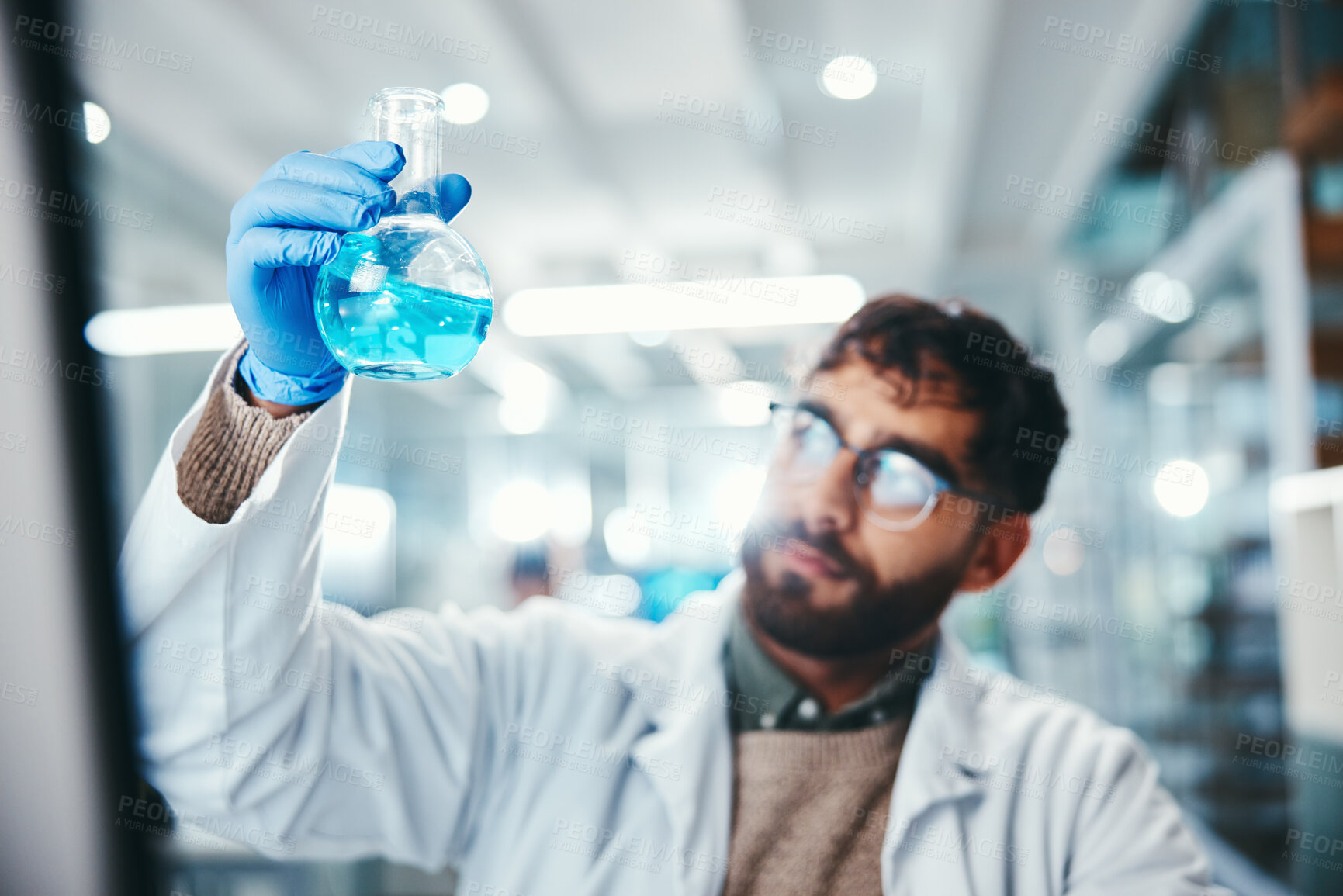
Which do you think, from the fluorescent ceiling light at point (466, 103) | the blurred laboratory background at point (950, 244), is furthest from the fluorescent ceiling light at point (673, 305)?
the fluorescent ceiling light at point (466, 103)

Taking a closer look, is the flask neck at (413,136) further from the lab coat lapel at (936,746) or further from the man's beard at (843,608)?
the lab coat lapel at (936,746)

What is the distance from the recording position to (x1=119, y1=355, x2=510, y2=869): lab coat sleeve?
1025 mm

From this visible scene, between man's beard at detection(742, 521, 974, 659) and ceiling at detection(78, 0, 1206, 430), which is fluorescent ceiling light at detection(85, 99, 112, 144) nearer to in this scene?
man's beard at detection(742, 521, 974, 659)

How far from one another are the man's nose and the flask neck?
658 millimetres

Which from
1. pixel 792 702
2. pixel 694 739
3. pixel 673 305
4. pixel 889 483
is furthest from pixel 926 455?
pixel 673 305

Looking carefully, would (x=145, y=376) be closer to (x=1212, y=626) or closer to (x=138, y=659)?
(x=138, y=659)

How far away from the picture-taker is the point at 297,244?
A: 0.93m

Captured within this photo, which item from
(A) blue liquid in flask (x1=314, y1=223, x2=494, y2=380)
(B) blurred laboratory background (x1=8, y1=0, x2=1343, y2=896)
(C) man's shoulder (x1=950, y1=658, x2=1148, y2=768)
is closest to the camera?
(A) blue liquid in flask (x1=314, y1=223, x2=494, y2=380)


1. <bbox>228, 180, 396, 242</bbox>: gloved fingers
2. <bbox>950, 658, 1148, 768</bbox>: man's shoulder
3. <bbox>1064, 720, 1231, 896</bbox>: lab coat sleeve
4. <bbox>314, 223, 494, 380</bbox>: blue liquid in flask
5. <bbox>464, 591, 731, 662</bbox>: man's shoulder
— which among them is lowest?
<bbox>1064, 720, 1231, 896</bbox>: lab coat sleeve

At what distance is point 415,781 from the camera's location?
1.30 metres

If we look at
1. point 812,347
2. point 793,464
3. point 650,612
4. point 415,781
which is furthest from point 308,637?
point 650,612

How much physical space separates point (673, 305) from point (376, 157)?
349 centimetres

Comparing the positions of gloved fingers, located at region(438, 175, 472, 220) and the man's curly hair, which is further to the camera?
the man's curly hair

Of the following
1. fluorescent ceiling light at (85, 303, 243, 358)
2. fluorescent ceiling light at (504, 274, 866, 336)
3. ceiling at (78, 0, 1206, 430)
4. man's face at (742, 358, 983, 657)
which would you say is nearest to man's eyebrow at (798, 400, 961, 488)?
man's face at (742, 358, 983, 657)
